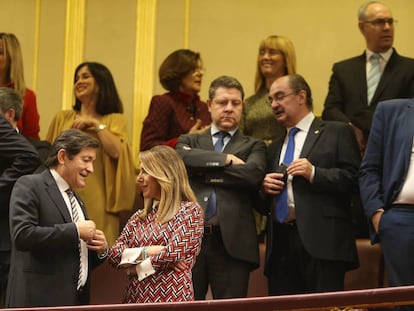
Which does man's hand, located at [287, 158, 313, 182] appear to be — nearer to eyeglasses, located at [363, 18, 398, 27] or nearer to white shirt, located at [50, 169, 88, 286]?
white shirt, located at [50, 169, 88, 286]

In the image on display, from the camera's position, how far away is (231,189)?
4980 millimetres

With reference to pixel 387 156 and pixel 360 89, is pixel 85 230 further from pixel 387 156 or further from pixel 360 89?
pixel 360 89

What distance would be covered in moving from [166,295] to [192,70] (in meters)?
1.92

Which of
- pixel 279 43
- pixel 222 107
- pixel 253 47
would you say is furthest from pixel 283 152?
pixel 253 47

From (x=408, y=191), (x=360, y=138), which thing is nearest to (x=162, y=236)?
(x=408, y=191)

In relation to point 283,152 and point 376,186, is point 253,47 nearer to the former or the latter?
point 283,152

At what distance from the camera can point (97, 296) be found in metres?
5.68

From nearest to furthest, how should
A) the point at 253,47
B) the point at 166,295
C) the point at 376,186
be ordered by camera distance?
1. the point at 166,295
2. the point at 376,186
3. the point at 253,47

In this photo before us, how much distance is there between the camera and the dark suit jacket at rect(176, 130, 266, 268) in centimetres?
487

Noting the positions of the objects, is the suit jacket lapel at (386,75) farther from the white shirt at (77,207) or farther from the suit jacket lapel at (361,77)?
the white shirt at (77,207)

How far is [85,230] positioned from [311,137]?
1345mm

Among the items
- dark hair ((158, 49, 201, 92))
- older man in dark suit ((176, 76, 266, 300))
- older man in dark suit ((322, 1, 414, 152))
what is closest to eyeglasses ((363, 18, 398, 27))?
older man in dark suit ((322, 1, 414, 152))

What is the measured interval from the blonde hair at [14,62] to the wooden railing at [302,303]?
2881 millimetres

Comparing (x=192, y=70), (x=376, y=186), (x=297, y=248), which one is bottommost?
(x=297, y=248)
